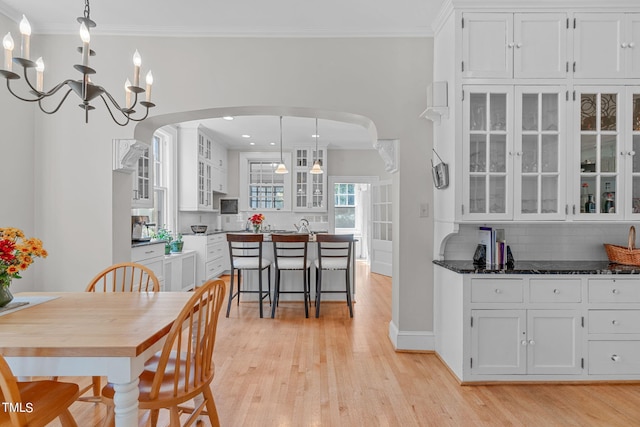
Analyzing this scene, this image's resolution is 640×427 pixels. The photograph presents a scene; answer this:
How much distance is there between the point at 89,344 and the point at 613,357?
3339mm

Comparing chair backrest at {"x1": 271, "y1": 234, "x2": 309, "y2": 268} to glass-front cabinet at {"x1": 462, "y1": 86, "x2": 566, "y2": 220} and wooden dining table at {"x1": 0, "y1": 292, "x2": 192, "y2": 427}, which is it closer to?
glass-front cabinet at {"x1": 462, "y1": 86, "x2": 566, "y2": 220}

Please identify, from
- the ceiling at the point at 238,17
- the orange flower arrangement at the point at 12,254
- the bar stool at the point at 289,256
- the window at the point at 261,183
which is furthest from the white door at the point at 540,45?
the window at the point at 261,183

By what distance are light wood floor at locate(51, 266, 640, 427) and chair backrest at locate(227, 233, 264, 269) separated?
1.09 meters

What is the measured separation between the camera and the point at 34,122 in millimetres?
3068

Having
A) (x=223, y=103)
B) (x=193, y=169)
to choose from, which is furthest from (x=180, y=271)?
(x=223, y=103)

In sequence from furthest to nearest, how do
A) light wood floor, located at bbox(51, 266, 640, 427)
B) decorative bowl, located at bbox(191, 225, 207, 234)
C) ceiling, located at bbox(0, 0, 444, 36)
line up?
decorative bowl, located at bbox(191, 225, 207, 234), ceiling, located at bbox(0, 0, 444, 36), light wood floor, located at bbox(51, 266, 640, 427)

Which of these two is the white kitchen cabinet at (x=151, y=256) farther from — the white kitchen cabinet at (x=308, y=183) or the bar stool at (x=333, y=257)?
the white kitchen cabinet at (x=308, y=183)

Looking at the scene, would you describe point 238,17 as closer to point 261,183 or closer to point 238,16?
point 238,16

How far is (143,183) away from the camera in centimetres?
443

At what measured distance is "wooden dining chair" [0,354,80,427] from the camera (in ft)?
3.80

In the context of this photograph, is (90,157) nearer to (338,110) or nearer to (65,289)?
(65,289)

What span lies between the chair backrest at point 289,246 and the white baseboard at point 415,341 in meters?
1.52

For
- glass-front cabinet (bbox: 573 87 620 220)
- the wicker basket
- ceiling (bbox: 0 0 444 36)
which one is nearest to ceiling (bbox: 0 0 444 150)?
ceiling (bbox: 0 0 444 36)

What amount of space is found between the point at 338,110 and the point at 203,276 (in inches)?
149
